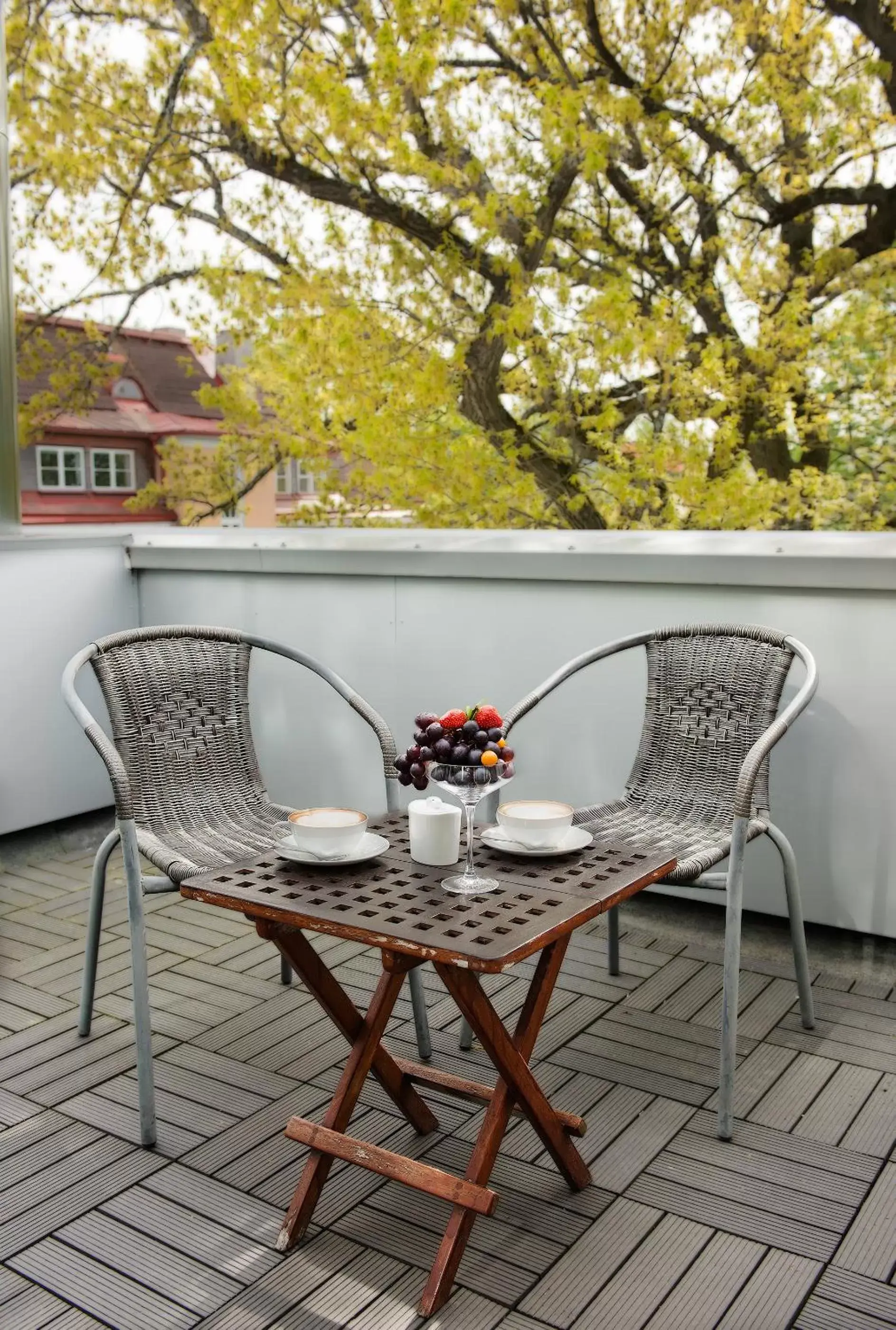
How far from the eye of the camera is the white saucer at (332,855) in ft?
6.68

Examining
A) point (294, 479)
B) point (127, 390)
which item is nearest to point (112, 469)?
point (127, 390)

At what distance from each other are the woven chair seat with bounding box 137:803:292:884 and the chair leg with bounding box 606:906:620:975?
86 cm

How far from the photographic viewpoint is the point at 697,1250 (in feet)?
6.20

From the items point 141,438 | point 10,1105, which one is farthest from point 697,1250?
point 141,438

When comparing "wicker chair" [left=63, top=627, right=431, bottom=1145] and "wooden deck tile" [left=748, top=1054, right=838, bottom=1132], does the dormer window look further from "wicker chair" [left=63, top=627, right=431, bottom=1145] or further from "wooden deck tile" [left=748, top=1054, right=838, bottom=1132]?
"wooden deck tile" [left=748, top=1054, right=838, bottom=1132]

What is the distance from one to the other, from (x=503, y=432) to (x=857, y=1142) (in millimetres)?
2632

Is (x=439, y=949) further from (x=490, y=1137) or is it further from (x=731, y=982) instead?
(x=731, y=982)

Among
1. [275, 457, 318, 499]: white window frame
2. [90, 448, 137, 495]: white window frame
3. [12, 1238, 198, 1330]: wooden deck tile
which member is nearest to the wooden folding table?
[12, 1238, 198, 1330]: wooden deck tile

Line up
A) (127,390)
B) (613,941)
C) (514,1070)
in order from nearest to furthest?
(514,1070)
(613,941)
(127,390)

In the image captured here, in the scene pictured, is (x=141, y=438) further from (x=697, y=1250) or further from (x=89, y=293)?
A: (x=697, y=1250)

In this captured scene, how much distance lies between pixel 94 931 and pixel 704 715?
4.85 feet

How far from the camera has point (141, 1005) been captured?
2.21m

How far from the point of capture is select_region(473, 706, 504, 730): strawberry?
6.47 ft

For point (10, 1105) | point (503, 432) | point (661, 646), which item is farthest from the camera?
point (503, 432)
